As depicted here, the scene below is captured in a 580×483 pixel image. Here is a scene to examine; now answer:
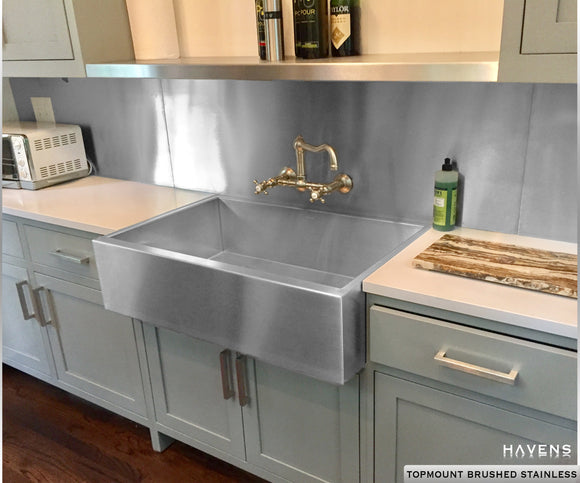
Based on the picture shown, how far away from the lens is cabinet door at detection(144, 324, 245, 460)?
1671 mm

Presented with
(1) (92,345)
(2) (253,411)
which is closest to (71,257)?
(1) (92,345)

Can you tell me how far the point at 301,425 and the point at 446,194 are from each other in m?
0.76

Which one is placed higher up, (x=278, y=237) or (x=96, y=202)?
(x=96, y=202)

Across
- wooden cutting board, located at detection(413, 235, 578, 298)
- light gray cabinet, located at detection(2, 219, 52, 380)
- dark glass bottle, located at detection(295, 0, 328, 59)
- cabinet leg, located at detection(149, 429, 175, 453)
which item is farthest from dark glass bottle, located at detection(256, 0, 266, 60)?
cabinet leg, located at detection(149, 429, 175, 453)

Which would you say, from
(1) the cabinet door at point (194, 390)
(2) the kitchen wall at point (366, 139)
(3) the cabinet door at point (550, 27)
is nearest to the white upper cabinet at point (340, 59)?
(3) the cabinet door at point (550, 27)

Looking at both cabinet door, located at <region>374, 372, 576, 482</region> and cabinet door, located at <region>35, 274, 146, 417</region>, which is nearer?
cabinet door, located at <region>374, 372, 576, 482</region>

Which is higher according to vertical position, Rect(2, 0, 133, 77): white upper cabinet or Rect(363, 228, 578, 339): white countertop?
Rect(2, 0, 133, 77): white upper cabinet

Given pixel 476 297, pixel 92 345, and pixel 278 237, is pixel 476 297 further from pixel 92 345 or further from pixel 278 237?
pixel 92 345

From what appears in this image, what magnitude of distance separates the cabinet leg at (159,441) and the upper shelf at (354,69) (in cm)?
125

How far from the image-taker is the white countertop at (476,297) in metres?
1.08

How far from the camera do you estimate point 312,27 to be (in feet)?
4.92

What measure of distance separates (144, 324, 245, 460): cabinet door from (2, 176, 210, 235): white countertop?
372mm

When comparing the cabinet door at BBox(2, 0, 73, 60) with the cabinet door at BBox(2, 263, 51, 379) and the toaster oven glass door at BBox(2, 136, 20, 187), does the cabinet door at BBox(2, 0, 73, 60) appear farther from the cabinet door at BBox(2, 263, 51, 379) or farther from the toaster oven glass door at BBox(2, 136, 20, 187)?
the cabinet door at BBox(2, 263, 51, 379)

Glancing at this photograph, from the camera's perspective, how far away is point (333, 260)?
179 cm
